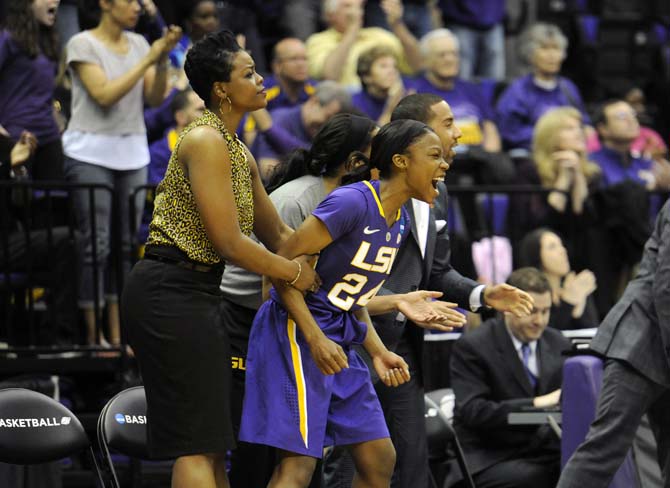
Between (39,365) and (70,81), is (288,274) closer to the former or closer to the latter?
(39,365)

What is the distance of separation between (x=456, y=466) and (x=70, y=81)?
3.25 meters

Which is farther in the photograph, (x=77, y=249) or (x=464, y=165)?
(x=464, y=165)

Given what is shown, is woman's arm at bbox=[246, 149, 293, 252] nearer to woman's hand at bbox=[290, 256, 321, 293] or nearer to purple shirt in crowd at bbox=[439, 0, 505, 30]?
woman's hand at bbox=[290, 256, 321, 293]

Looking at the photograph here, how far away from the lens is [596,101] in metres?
12.1

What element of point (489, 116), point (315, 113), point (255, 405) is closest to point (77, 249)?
point (315, 113)

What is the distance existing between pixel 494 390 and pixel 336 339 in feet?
8.52

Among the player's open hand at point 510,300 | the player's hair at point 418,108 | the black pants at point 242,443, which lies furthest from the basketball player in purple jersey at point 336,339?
the player's hair at point 418,108

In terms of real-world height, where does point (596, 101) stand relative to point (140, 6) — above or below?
below

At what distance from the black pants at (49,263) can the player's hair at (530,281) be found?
94.8 inches

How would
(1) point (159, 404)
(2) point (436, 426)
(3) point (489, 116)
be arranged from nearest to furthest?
(1) point (159, 404) < (2) point (436, 426) < (3) point (489, 116)

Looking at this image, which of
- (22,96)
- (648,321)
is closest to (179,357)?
(648,321)

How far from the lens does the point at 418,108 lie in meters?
5.55

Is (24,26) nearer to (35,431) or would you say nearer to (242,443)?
(35,431)

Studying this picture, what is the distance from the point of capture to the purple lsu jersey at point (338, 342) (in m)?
4.59
